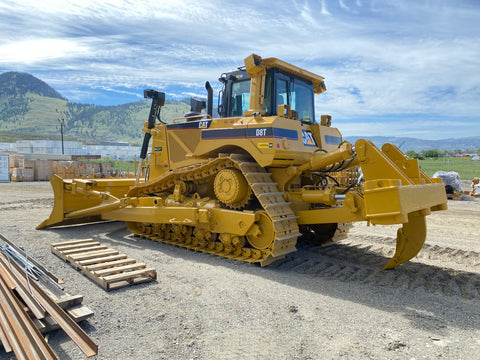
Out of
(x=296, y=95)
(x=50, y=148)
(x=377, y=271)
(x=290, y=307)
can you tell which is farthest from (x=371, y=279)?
(x=50, y=148)

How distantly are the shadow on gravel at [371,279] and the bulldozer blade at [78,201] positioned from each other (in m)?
1.08

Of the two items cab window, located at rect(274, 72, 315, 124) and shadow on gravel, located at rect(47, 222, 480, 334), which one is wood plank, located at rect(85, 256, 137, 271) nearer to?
shadow on gravel, located at rect(47, 222, 480, 334)

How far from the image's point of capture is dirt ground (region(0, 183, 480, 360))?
3441mm

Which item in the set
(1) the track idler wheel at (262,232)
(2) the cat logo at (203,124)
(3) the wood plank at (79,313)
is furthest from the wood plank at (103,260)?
(2) the cat logo at (203,124)

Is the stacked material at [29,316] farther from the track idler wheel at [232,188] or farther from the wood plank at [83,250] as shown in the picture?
the track idler wheel at [232,188]

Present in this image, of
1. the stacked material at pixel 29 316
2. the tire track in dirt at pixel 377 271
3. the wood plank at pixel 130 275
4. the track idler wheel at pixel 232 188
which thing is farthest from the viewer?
the track idler wheel at pixel 232 188

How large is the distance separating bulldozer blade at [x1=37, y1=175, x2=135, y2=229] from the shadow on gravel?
1079 mm

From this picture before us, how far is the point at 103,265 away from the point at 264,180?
9.51ft

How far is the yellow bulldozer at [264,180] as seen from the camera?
→ 5.37m

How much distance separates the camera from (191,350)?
3395 millimetres

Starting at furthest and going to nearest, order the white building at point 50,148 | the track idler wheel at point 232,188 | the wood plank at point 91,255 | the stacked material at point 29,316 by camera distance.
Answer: the white building at point 50,148 → the track idler wheel at point 232,188 → the wood plank at point 91,255 → the stacked material at point 29,316

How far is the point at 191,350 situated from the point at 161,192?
16.9ft

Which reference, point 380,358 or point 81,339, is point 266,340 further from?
point 81,339

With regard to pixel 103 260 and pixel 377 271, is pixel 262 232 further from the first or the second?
pixel 103 260
